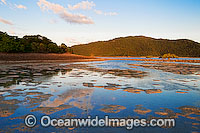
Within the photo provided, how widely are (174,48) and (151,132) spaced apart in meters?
170

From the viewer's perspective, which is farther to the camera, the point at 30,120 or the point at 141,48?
the point at 141,48

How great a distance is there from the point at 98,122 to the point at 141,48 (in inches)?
6714

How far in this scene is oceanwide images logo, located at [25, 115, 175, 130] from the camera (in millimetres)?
3859

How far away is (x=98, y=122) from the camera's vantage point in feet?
13.3

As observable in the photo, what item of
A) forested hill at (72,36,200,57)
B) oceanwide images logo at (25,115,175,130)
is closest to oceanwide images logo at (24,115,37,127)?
oceanwide images logo at (25,115,175,130)

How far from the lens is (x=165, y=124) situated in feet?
13.1

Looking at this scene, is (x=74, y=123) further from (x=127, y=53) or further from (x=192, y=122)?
(x=127, y=53)

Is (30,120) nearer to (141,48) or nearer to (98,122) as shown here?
(98,122)

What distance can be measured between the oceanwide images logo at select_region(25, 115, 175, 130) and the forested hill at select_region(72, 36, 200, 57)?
156842 millimetres

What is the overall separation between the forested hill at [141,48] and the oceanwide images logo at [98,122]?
15684 centimetres

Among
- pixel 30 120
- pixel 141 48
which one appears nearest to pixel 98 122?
pixel 30 120

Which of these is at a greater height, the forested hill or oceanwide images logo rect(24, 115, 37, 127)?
the forested hill

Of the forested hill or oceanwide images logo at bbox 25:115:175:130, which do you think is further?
→ the forested hill

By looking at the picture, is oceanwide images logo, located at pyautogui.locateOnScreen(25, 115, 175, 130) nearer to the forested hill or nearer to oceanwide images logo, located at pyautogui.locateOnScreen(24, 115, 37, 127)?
oceanwide images logo, located at pyautogui.locateOnScreen(24, 115, 37, 127)
